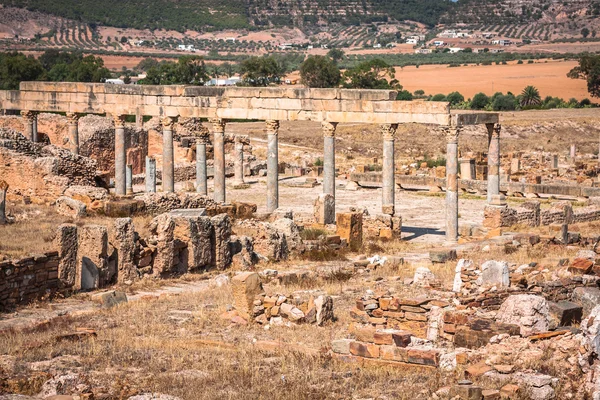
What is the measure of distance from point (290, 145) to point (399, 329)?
43.7 metres

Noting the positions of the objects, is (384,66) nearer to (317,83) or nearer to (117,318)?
(317,83)

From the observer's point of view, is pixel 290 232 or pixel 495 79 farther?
pixel 495 79

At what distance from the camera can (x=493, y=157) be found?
110 ft

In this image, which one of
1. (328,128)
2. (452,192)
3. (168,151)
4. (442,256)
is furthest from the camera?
(168,151)

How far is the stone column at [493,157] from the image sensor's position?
3306 centimetres

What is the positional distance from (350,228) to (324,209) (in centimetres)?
277

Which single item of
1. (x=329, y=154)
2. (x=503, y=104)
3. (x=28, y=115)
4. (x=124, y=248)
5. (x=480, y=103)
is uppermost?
(x=480, y=103)

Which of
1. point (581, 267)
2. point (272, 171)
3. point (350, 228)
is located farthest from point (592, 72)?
point (581, 267)

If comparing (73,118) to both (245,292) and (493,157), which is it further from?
(245,292)

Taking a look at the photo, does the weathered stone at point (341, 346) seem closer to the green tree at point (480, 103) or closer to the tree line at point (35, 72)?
the tree line at point (35, 72)

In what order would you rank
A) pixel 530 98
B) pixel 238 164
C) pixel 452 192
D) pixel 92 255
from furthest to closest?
pixel 530 98 < pixel 238 164 < pixel 452 192 < pixel 92 255

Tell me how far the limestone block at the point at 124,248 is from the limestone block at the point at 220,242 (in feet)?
7.89

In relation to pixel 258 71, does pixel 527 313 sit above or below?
below

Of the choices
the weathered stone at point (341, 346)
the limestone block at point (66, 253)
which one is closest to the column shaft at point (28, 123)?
the limestone block at point (66, 253)
